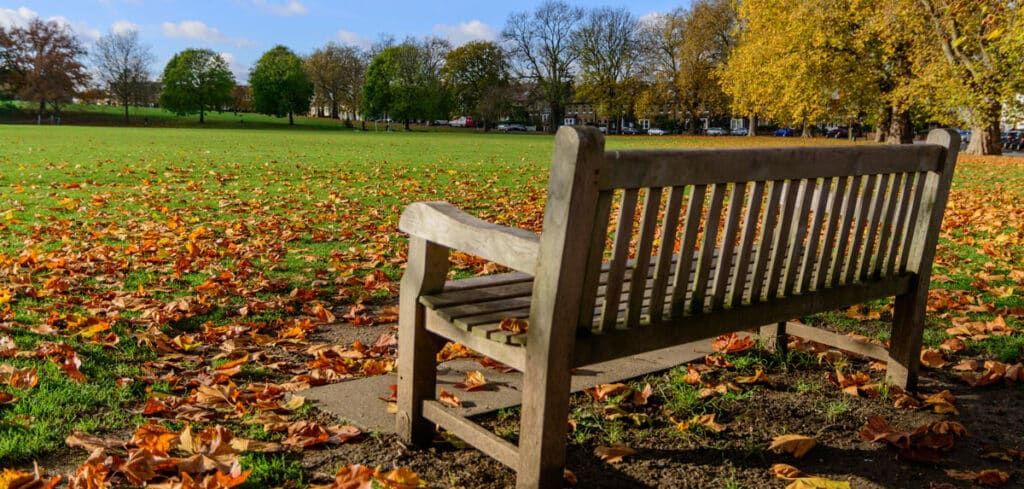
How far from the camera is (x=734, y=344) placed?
4516 millimetres

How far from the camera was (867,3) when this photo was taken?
95.1 ft

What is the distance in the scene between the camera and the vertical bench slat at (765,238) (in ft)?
9.90

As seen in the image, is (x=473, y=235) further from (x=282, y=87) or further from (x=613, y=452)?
(x=282, y=87)

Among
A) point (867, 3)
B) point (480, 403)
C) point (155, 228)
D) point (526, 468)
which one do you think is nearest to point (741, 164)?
point (526, 468)

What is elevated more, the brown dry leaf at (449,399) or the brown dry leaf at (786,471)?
the brown dry leaf at (786,471)

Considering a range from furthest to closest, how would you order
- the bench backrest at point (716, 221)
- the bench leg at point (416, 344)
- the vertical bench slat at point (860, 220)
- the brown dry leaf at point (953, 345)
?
the brown dry leaf at point (953, 345) → the vertical bench slat at point (860, 220) → the bench leg at point (416, 344) → the bench backrest at point (716, 221)

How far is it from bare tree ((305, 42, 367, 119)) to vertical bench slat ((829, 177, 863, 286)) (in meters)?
85.8

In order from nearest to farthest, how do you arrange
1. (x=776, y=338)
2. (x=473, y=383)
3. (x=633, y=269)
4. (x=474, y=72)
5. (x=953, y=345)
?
(x=633, y=269) < (x=473, y=383) < (x=776, y=338) < (x=953, y=345) < (x=474, y=72)

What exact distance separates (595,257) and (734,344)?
92.0 inches

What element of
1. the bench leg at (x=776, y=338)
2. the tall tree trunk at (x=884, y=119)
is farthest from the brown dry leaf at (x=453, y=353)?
the tall tree trunk at (x=884, y=119)

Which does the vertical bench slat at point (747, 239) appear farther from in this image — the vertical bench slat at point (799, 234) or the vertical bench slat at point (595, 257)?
the vertical bench slat at point (595, 257)

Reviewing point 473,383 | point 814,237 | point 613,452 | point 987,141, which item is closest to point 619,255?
point 613,452

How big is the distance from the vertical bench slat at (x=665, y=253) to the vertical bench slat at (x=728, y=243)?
242 millimetres

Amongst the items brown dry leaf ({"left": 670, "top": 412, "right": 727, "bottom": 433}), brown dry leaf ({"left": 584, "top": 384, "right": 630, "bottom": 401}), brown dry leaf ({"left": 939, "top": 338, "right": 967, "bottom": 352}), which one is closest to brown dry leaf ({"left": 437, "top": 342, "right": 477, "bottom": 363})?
brown dry leaf ({"left": 584, "top": 384, "right": 630, "bottom": 401})
